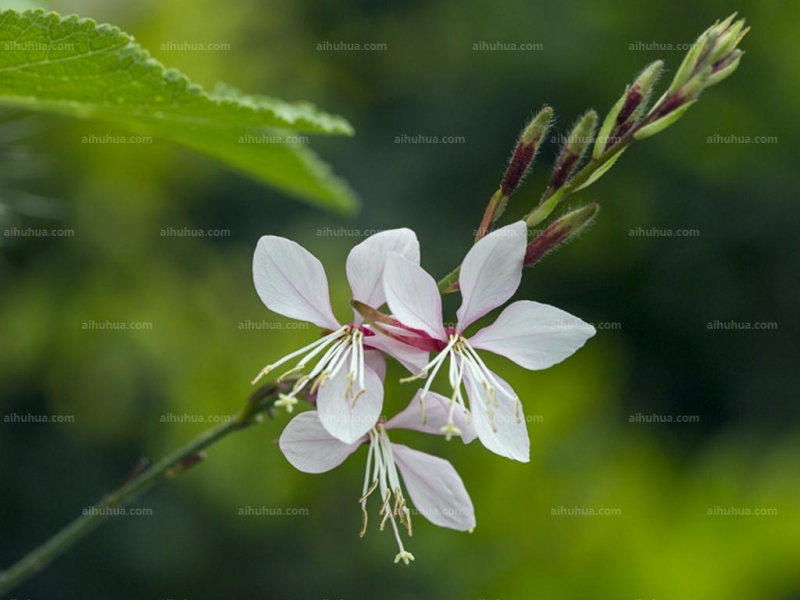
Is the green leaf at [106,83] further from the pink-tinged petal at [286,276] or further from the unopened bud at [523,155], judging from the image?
the unopened bud at [523,155]

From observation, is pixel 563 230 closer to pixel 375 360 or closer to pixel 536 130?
pixel 536 130

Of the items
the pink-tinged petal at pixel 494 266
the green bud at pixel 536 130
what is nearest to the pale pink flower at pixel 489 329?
the pink-tinged petal at pixel 494 266

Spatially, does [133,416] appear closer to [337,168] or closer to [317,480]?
[317,480]

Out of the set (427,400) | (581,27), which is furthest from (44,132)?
(427,400)

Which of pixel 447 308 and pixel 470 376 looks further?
pixel 447 308

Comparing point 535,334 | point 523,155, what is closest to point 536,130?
point 523,155

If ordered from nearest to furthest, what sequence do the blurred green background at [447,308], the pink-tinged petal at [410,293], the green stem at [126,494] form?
the pink-tinged petal at [410,293] → the green stem at [126,494] → the blurred green background at [447,308]

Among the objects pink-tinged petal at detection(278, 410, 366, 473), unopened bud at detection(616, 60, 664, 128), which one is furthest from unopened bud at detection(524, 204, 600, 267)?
pink-tinged petal at detection(278, 410, 366, 473)

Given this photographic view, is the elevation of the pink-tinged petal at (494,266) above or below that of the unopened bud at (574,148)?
below
